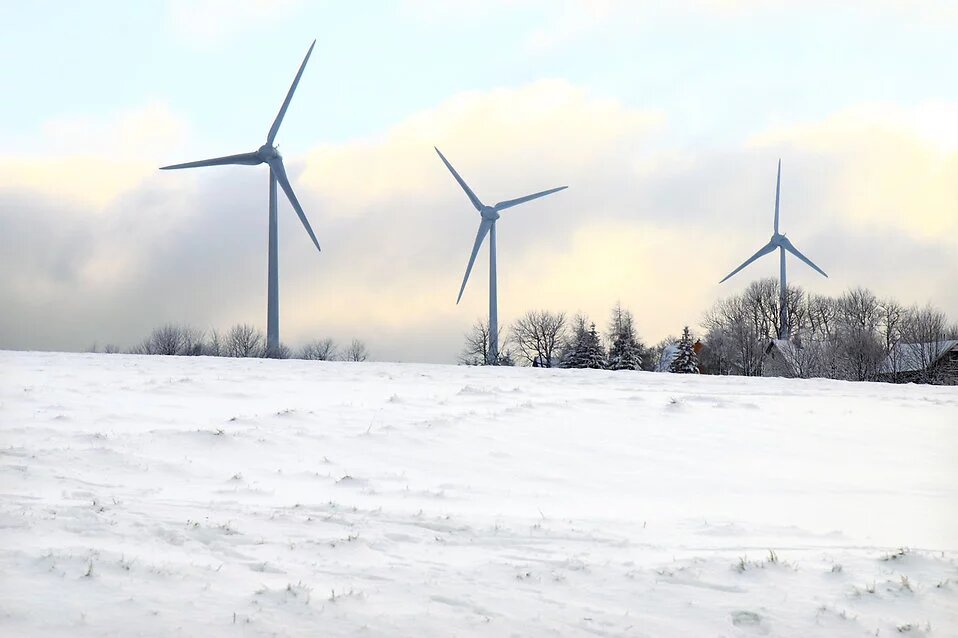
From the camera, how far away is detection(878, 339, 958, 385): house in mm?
60487

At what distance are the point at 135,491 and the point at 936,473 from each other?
37.6ft

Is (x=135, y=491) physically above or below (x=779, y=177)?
below

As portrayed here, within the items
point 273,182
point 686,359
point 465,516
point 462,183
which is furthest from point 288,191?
point 686,359

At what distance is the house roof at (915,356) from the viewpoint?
204 ft

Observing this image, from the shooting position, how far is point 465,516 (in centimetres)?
925

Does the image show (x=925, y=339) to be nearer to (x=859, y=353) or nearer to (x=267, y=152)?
(x=859, y=353)

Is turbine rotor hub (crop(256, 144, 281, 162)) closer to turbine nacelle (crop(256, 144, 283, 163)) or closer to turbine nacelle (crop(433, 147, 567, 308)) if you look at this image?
turbine nacelle (crop(256, 144, 283, 163))

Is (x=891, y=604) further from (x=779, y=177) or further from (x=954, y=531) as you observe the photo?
(x=779, y=177)

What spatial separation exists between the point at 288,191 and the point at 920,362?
48.0m

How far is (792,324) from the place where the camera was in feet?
313

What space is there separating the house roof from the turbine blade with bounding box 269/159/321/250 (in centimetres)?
4327

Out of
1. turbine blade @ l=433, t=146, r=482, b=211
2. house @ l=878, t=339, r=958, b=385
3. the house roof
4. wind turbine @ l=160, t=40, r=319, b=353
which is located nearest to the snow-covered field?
wind turbine @ l=160, t=40, r=319, b=353

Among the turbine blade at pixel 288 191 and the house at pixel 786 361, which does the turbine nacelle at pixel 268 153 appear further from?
the house at pixel 786 361

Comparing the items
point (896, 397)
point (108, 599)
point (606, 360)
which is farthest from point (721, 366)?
point (108, 599)
